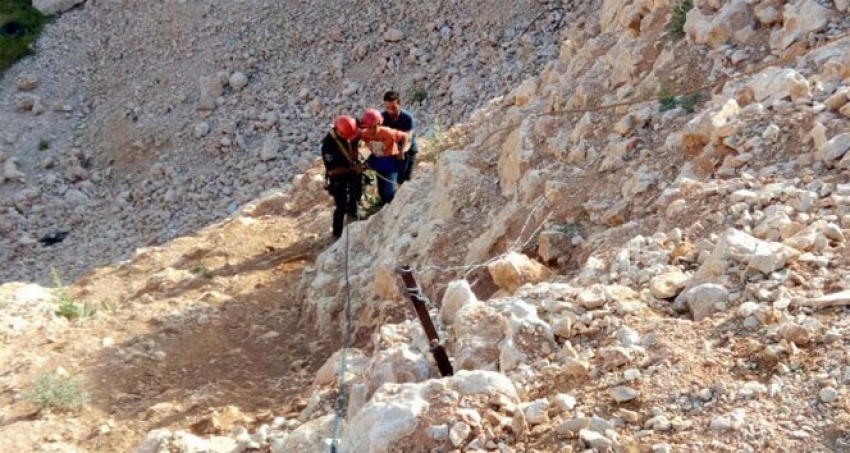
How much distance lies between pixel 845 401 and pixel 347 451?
66.6 inches

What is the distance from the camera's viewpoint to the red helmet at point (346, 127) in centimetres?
753

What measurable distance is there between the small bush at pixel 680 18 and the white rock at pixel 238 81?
27.0ft

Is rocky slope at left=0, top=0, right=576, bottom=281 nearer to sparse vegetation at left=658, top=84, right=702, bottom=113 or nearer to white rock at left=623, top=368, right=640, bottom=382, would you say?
sparse vegetation at left=658, top=84, right=702, bottom=113

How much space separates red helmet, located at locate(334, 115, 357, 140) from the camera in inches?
296

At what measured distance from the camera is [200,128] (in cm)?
1282

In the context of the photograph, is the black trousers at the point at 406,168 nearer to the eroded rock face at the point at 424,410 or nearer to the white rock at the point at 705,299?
the white rock at the point at 705,299

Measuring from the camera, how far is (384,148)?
768cm

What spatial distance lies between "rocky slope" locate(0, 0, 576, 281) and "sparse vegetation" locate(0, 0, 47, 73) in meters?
0.32

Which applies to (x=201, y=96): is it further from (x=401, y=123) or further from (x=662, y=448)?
(x=662, y=448)

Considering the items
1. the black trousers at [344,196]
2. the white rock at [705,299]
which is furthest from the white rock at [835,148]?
the black trousers at [344,196]

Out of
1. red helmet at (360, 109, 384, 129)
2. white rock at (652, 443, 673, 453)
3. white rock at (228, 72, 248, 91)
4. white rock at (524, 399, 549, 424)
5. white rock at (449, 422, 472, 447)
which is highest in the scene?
white rock at (228, 72, 248, 91)

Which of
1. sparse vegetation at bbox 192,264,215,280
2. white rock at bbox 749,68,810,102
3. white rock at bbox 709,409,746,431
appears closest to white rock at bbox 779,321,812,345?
white rock at bbox 709,409,746,431

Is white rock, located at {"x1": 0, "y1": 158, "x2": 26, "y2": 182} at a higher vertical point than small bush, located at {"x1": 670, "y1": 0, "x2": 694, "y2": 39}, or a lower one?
higher

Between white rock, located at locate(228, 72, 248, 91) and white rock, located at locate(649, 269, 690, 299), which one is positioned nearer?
white rock, located at locate(649, 269, 690, 299)
